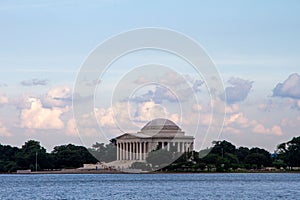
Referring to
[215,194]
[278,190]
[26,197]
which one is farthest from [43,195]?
[278,190]

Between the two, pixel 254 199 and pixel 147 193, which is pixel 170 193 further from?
pixel 254 199

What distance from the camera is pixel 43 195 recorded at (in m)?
121

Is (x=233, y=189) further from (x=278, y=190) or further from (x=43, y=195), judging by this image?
(x=43, y=195)

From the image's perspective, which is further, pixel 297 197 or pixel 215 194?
pixel 215 194

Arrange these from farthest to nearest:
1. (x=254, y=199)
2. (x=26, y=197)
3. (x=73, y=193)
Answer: (x=73, y=193), (x=26, y=197), (x=254, y=199)

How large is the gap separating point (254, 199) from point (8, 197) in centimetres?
3220

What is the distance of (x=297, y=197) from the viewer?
109375 mm

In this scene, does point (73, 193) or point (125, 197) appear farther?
point (73, 193)

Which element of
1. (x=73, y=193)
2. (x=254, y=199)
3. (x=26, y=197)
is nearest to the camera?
(x=254, y=199)

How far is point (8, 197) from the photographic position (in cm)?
11762

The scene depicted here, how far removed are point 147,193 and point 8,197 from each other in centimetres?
1825

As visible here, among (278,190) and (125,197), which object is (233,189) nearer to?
(278,190)

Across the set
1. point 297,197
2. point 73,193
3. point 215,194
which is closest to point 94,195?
point 73,193

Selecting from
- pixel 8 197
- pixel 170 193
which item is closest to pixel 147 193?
pixel 170 193
